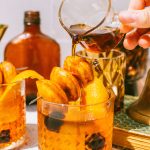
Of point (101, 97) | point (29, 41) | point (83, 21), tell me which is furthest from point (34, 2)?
point (101, 97)

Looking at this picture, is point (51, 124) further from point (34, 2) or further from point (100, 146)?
point (34, 2)

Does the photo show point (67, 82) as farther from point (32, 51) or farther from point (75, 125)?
point (32, 51)

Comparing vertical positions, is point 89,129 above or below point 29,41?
below

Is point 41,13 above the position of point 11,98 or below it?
above

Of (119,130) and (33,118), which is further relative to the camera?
(33,118)

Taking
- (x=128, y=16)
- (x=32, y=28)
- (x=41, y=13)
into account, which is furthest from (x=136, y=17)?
(x=41, y=13)
